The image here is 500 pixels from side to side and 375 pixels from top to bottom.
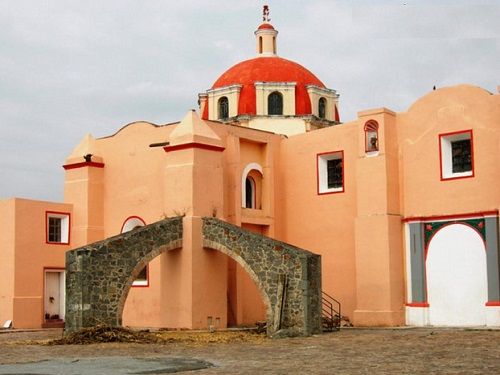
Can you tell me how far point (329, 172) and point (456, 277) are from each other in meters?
5.51

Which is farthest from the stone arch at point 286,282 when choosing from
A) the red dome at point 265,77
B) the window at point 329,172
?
the red dome at point 265,77

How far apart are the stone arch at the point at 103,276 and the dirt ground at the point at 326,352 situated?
1.18 m

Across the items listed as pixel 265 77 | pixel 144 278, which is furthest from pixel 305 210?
pixel 265 77

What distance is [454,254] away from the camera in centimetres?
2206

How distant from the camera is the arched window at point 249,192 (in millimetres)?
25875

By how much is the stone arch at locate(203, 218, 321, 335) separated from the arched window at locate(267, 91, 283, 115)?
1032cm

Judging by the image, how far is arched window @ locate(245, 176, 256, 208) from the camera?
25875 millimetres

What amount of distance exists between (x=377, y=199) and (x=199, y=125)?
5.48 m

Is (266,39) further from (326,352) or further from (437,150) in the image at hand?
(326,352)

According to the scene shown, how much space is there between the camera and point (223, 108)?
102 ft

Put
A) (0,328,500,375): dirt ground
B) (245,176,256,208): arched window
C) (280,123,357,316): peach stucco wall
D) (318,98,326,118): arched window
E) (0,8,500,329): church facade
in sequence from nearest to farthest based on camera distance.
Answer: (0,328,500,375): dirt ground
(0,8,500,329): church facade
(280,123,357,316): peach stucco wall
(245,176,256,208): arched window
(318,98,326,118): arched window

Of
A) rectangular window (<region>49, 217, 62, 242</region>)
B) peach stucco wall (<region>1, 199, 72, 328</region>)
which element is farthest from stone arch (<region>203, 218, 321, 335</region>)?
rectangular window (<region>49, 217, 62, 242</region>)

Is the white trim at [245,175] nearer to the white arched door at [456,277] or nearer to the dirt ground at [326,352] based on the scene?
the white arched door at [456,277]

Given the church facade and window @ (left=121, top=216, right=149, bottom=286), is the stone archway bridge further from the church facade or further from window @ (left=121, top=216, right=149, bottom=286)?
window @ (left=121, top=216, right=149, bottom=286)
